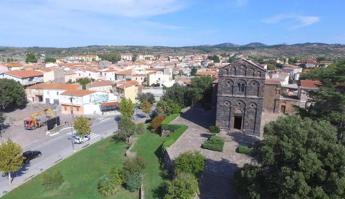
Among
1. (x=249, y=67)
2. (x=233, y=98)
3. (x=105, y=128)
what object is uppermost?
(x=249, y=67)

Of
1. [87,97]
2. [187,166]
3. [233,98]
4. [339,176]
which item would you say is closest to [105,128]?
[87,97]

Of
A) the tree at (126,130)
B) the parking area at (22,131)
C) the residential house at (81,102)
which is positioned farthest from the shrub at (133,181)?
the residential house at (81,102)

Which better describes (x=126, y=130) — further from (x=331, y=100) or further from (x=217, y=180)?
(x=331, y=100)

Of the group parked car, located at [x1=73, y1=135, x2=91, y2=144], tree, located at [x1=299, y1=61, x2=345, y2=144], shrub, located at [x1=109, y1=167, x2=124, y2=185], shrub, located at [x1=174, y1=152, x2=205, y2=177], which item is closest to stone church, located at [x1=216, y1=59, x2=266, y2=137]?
tree, located at [x1=299, y1=61, x2=345, y2=144]

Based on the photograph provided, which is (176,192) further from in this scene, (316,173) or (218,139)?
(218,139)

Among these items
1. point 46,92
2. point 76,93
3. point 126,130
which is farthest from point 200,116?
point 46,92

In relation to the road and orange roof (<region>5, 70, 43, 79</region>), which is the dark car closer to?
the road
